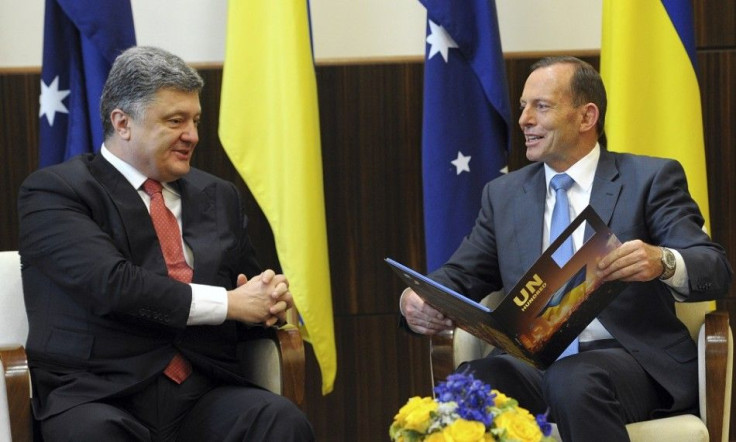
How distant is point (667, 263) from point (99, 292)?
1519mm

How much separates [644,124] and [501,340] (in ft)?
4.64

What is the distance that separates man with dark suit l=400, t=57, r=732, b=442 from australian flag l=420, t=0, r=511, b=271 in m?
0.53

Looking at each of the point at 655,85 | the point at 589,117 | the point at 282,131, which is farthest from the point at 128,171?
the point at 655,85

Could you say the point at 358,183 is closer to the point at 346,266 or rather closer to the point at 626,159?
the point at 346,266

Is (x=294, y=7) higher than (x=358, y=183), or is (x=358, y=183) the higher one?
(x=294, y=7)

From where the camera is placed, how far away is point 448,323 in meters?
3.10

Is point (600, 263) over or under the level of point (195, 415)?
over

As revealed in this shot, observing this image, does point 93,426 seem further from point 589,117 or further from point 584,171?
point 589,117

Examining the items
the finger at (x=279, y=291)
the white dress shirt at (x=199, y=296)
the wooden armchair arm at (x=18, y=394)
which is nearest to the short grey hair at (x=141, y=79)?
the white dress shirt at (x=199, y=296)

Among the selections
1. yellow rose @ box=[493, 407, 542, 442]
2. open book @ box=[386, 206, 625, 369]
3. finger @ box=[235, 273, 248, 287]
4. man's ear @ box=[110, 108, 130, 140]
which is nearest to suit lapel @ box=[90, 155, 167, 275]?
man's ear @ box=[110, 108, 130, 140]

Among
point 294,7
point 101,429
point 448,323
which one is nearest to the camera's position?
point 101,429

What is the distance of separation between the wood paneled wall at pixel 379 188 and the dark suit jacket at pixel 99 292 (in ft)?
4.17

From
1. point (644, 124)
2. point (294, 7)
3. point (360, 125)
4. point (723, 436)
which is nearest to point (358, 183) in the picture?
point (360, 125)

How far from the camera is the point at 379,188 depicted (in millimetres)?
4266
